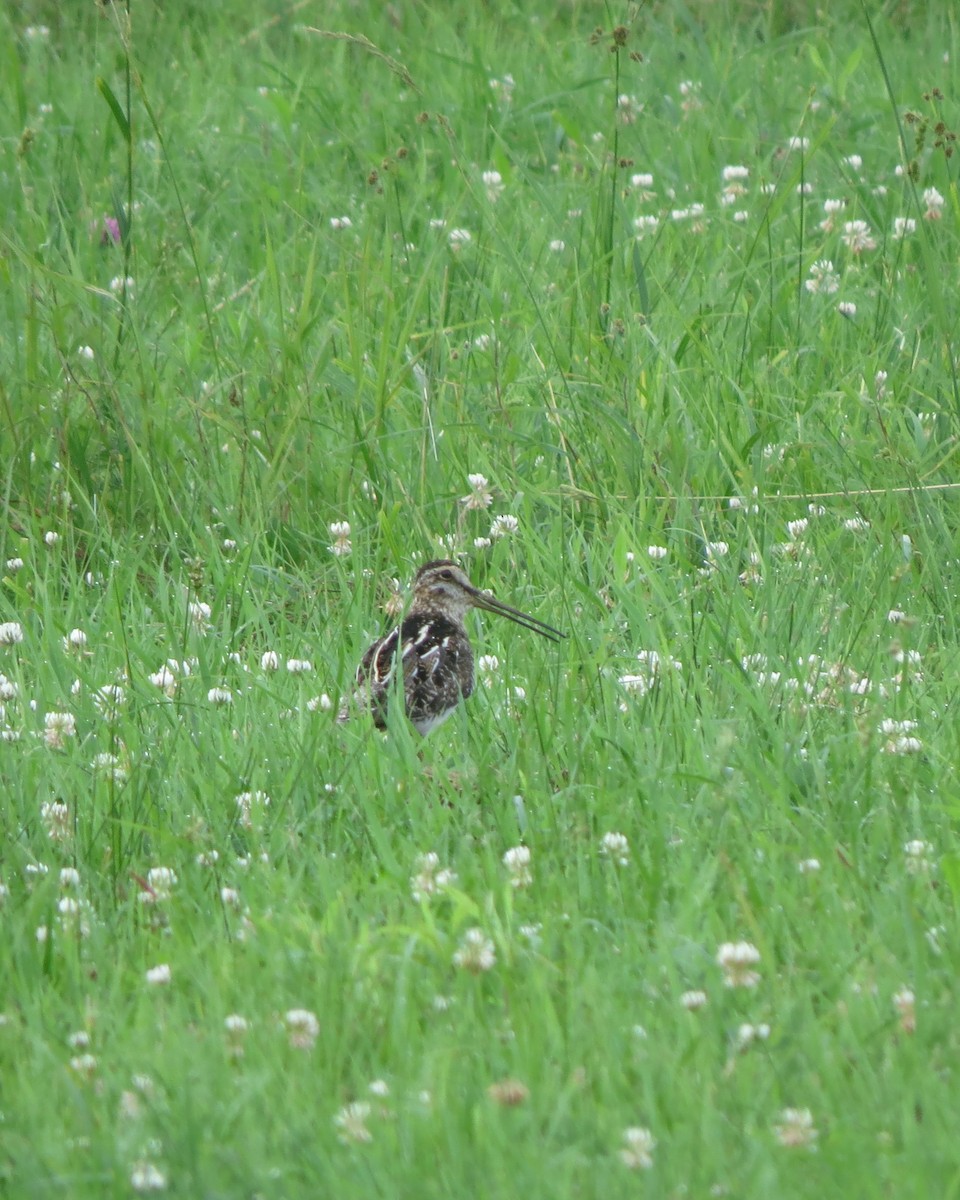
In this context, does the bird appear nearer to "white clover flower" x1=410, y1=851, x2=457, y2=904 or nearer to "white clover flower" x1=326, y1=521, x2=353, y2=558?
"white clover flower" x1=326, y1=521, x2=353, y2=558

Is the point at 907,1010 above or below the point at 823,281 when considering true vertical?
below

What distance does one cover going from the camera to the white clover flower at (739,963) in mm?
3156

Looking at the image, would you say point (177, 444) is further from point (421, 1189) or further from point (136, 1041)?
point (421, 1189)

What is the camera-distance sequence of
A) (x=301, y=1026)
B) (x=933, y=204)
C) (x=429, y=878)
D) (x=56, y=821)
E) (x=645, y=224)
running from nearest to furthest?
(x=301, y=1026), (x=429, y=878), (x=56, y=821), (x=933, y=204), (x=645, y=224)

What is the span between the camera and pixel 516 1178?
8.95 feet

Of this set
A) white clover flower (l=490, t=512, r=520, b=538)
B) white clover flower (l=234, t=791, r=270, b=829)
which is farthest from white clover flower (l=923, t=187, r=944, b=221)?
white clover flower (l=234, t=791, r=270, b=829)

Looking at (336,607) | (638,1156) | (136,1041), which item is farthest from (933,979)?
(336,607)

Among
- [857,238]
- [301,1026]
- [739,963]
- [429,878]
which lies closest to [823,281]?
[857,238]

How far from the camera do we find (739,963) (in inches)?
125

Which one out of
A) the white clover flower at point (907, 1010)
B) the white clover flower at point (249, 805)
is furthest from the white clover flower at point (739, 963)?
the white clover flower at point (249, 805)

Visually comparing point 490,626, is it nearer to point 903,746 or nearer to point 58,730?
point 58,730

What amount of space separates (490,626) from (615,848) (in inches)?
66.6

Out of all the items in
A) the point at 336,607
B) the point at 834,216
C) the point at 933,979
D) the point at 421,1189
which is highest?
the point at 834,216

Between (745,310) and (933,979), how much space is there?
3617 mm
